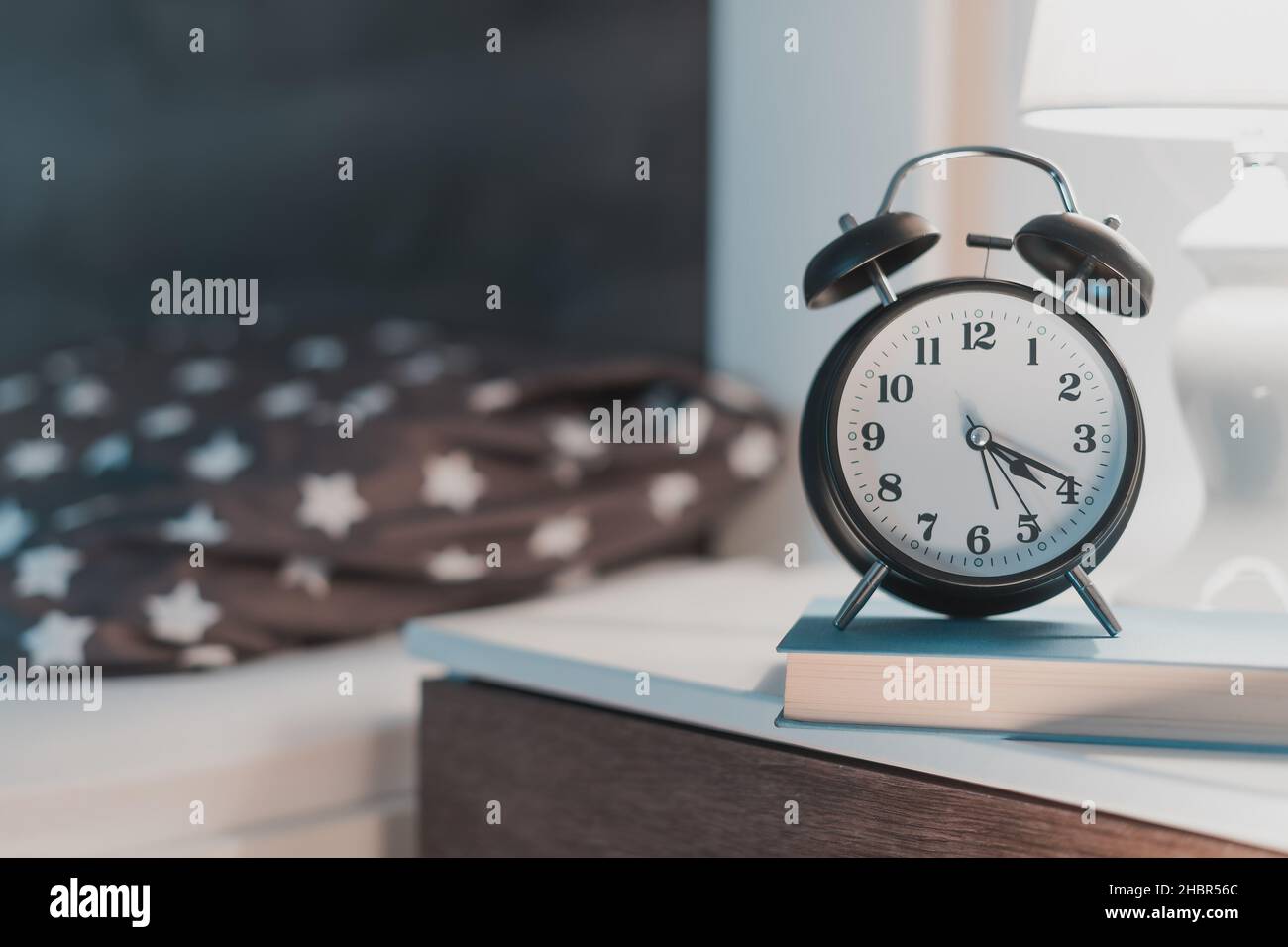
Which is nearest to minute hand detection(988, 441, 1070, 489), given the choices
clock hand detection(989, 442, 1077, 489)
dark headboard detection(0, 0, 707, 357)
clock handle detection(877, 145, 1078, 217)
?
clock hand detection(989, 442, 1077, 489)

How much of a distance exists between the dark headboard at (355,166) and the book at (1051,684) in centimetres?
99

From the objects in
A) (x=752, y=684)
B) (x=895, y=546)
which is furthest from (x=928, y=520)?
(x=752, y=684)

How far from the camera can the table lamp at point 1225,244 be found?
0.81m

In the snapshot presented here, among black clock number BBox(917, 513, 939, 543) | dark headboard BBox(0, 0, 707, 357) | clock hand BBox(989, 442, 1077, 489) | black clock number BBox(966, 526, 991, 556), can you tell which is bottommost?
black clock number BBox(966, 526, 991, 556)

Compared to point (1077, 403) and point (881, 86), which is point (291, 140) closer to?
point (881, 86)

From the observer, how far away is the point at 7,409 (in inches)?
54.9

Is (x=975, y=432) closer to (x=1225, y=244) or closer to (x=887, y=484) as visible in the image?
(x=887, y=484)

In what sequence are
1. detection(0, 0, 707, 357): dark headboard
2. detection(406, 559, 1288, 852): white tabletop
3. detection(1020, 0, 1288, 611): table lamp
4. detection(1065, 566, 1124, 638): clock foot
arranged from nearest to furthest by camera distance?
detection(406, 559, 1288, 852): white tabletop
detection(1065, 566, 1124, 638): clock foot
detection(1020, 0, 1288, 611): table lamp
detection(0, 0, 707, 357): dark headboard

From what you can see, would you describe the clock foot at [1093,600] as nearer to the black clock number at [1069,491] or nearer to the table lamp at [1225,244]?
the black clock number at [1069,491]

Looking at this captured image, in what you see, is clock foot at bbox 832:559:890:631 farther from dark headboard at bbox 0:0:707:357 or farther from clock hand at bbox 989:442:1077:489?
dark headboard at bbox 0:0:707:357

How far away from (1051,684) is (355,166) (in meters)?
1.35

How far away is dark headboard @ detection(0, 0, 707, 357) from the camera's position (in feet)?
5.44
